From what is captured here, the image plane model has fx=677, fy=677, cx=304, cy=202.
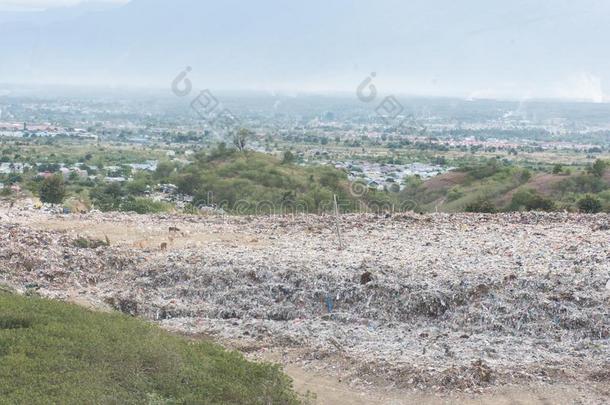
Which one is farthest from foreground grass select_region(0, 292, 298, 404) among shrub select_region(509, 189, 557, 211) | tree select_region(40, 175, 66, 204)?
tree select_region(40, 175, 66, 204)

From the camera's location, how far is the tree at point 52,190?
→ 69.2ft

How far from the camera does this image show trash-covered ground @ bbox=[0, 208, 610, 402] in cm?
809

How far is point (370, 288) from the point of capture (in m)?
10.2

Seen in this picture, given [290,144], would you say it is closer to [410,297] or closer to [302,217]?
[302,217]

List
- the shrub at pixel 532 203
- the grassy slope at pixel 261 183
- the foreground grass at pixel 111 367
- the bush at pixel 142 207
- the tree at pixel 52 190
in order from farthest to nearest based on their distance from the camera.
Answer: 1. the grassy slope at pixel 261 183
2. the tree at pixel 52 190
3. the shrub at pixel 532 203
4. the bush at pixel 142 207
5. the foreground grass at pixel 111 367

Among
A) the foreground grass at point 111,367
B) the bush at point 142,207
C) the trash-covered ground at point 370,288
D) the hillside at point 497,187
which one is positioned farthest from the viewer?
the hillside at point 497,187

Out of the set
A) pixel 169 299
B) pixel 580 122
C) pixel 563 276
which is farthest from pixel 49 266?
pixel 580 122

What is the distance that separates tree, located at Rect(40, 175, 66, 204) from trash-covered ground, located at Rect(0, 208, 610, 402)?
7145 mm

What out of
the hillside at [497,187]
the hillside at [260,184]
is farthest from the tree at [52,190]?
the hillside at [497,187]

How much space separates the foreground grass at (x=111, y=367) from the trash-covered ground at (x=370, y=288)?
4.53 ft

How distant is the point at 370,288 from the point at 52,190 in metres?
14.4

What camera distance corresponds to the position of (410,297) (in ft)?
32.3

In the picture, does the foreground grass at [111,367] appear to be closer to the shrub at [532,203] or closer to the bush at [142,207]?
the bush at [142,207]

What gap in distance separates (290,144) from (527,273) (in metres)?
60.3
